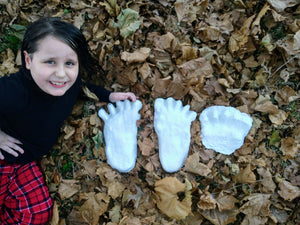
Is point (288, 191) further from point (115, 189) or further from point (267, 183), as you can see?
point (115, 189)

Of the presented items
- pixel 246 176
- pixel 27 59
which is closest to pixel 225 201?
pixel 246 176

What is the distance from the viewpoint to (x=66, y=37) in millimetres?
1349

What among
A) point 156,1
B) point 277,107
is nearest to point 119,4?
point 156,1

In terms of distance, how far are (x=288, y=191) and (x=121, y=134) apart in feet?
3.74

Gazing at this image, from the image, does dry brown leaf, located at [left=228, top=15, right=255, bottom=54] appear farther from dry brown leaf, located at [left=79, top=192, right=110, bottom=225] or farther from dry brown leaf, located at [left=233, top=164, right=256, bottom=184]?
dry brown leaf, located at [left=79, top=192, right=110, bottom=225]

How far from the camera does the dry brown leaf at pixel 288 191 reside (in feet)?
5.64

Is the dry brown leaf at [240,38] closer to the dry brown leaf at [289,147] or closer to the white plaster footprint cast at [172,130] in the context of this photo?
the white plaster footprint cast at [172,130]

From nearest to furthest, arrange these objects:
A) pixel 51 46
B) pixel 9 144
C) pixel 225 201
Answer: pixel 51 46, pixel 9 144, pixel 225 201

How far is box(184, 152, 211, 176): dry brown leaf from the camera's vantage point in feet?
5.45

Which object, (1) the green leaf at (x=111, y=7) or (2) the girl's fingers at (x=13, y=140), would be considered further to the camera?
(1) the green leaf at (x=111, y=7)

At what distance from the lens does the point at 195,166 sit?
1.66m

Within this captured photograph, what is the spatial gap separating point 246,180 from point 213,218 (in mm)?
320

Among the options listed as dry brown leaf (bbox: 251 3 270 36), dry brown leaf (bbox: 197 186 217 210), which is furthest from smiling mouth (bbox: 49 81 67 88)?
dry brown leaf (bbox: 251 3 270 36)

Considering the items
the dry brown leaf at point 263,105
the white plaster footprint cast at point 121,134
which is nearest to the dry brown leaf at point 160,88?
the white plaster footprint cast at point 121,134
